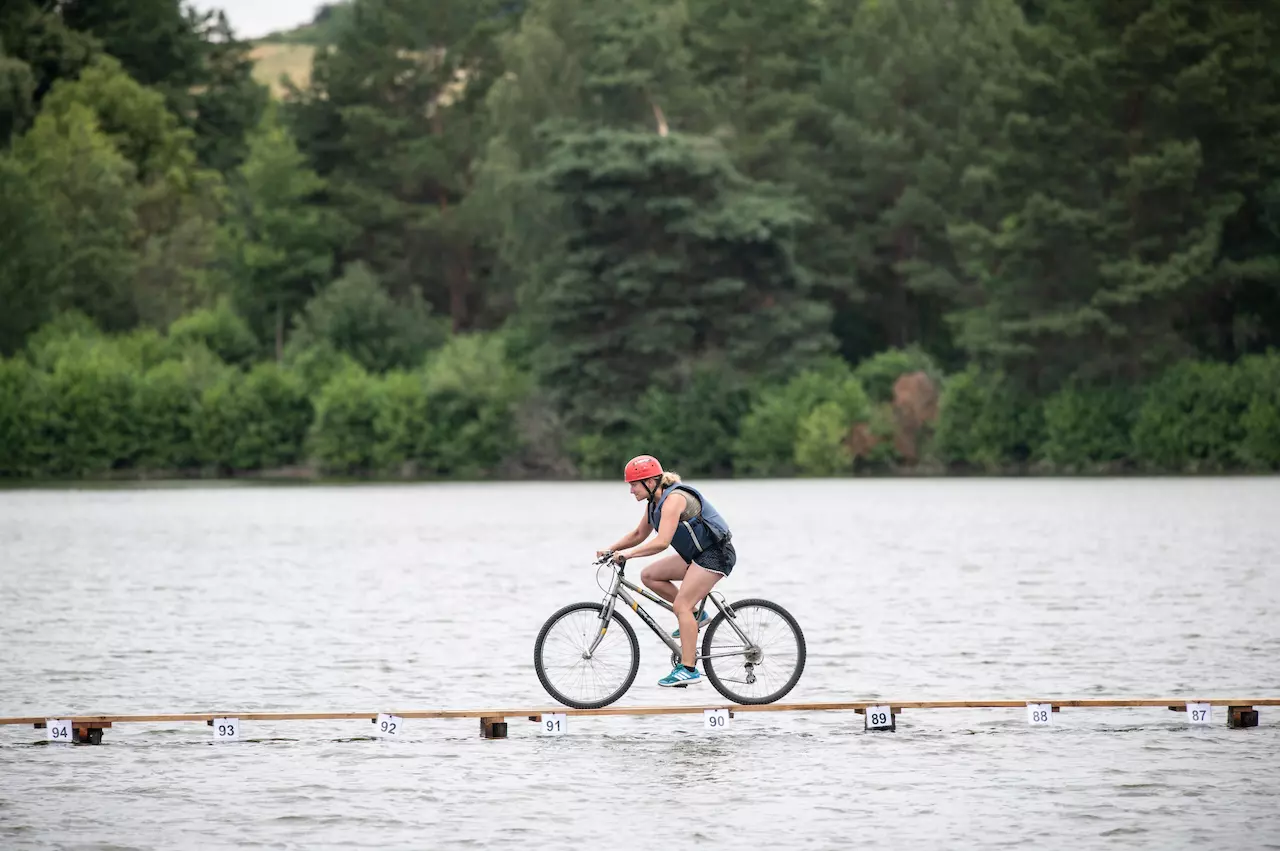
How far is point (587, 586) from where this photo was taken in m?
31.0

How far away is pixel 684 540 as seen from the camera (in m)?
16.2

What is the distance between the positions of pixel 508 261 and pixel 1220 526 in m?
55.3

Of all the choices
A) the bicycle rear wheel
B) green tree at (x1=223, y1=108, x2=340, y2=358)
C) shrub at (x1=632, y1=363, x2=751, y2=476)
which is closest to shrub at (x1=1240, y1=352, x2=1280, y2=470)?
shrub at (x1=632, y1=363, x2=751, y2=476)

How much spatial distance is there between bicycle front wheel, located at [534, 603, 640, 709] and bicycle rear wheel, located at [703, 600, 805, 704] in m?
0.61

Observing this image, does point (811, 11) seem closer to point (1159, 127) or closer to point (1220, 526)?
point (1159, 127)

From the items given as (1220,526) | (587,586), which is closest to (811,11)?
(1220,526)

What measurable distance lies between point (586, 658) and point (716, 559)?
124cm

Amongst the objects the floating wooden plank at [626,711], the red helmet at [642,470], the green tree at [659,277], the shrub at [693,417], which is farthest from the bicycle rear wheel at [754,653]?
the shrub at [693,417]

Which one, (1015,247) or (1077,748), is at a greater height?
(1015,247)

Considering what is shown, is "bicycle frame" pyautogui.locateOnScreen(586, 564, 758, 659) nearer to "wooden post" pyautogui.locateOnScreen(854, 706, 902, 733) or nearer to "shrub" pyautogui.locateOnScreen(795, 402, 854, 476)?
"wooden post" pyautogui.locateOnScreen(854, 706, 902, 733)

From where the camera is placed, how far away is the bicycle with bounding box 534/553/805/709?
16.5 m

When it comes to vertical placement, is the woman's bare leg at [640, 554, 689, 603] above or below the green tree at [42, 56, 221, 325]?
below

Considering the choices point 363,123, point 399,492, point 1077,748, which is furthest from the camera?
point 363,123

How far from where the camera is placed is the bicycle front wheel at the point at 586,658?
652 inches
